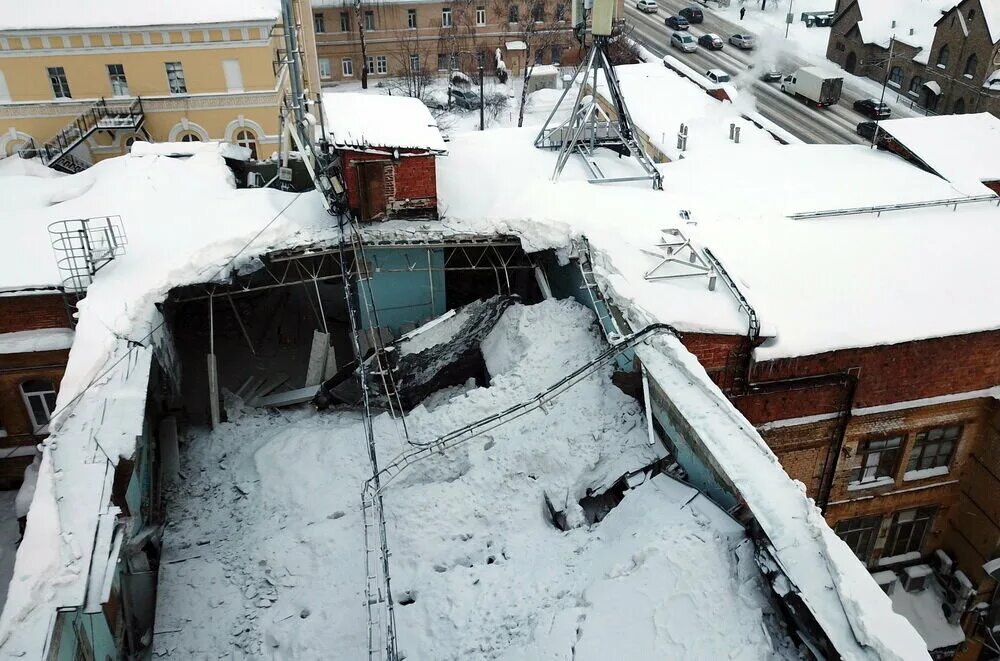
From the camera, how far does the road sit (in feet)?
134

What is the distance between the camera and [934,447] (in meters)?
15.8

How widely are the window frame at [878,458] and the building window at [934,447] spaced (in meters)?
0.37

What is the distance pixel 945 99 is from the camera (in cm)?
4403

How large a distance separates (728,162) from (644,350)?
36.6 feet

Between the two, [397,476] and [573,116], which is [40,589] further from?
[573,116]

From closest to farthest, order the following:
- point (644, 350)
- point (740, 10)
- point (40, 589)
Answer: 1. point (40, 589)
2. point (644, 350)
3. point (740, 10)

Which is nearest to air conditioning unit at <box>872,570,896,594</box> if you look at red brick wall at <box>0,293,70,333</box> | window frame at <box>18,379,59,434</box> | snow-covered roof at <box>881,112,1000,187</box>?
snow-covered roof at <box>881,112,1000,187</box>

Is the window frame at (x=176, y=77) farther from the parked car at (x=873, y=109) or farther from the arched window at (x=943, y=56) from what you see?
the arched window at (x=943, y=56)

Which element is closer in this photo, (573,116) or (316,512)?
(316,512)

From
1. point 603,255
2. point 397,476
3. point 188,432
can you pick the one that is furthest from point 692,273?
point 188,432

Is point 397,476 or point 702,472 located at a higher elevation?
point 702,472

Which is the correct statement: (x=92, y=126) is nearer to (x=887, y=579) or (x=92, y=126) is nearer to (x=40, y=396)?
(x=40, y=396)

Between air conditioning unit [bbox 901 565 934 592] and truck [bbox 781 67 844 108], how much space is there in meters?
31.9

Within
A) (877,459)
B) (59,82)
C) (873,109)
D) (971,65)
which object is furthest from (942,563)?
(971,65)
